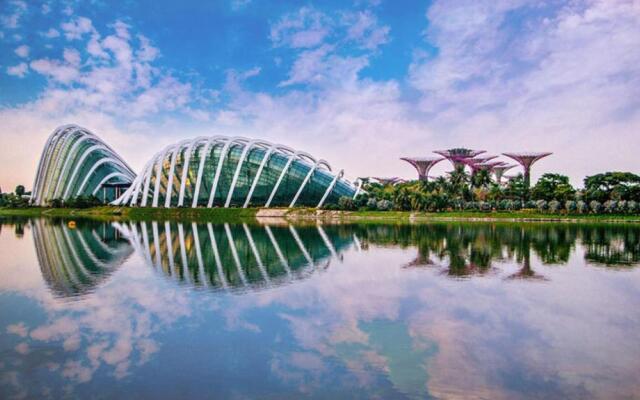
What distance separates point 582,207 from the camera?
59219 mm

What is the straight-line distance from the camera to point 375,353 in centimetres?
965

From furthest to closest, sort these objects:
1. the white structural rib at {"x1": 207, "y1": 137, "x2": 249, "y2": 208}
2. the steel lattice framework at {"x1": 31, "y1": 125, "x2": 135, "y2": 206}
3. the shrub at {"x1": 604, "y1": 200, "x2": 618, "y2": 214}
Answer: the steel lattice framework at {"x1": 31, "y1": 125, "x2": 135, "y2": 206}
the white structural rib at {"x1": 207, "y1": 137, "x2": 249, "y2": 208}
the shrub at {"x1": 604, "y1": 200, "x2": 618, "y2": 214}

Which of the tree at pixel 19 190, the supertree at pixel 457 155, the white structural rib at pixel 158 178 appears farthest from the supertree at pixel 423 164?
the tree at pixel 19 190

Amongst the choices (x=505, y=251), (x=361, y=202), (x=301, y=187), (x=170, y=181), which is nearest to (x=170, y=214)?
(x=170, y=181)

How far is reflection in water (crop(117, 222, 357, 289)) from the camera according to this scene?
17.3 meters

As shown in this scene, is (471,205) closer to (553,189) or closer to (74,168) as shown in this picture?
(553,189)

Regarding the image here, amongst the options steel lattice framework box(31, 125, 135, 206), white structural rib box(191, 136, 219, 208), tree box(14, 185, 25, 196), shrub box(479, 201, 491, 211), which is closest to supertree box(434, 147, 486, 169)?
shrub box(479, 201, 491, 211)

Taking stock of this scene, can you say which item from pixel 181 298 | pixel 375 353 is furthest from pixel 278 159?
pixel 375 353

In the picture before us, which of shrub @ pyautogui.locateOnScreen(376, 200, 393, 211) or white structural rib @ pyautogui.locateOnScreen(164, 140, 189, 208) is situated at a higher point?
white structural rib @ pyautogui.locateOnScreen(164, 140, 189, 208)

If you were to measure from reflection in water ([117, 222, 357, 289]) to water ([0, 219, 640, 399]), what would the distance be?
208 millimetres

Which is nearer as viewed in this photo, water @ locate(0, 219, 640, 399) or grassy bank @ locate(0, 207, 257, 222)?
water @ locate(0, 219, 640, 399)

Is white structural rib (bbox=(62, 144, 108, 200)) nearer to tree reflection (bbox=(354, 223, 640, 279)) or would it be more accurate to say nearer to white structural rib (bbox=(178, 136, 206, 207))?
white structural rib (bbox=(178, 136, 206, 207))

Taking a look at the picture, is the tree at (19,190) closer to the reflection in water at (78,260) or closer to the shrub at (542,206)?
the reflection in water at (78,260)

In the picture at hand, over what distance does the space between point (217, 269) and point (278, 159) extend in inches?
2319
